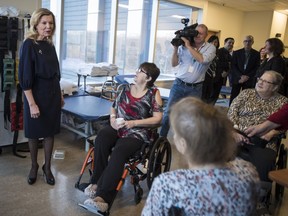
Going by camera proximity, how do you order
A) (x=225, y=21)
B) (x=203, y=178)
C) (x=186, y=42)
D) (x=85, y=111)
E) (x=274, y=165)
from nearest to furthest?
(x=203, y=178), (x=274, y=165), (x=186, y=42), (x=85, y=111), (x=225, y=21)

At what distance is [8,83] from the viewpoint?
2.76 metres

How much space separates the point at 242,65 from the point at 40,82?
10.7 feet

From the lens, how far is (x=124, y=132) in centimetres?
227

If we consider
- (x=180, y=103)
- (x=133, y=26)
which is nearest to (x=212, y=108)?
(x=180, y=103)

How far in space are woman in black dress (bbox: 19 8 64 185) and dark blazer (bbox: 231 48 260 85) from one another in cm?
303

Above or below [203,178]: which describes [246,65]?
above

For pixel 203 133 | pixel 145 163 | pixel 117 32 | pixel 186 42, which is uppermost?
pixel 117 32

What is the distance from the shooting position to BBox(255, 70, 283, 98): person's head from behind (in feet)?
7.32

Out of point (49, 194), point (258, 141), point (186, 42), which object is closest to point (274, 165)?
point (258, 141)

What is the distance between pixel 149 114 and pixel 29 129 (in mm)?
973

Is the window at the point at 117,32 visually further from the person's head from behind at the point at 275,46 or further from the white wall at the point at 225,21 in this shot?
the person's head from behind at the point at 275,46

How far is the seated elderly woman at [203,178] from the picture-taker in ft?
2.89

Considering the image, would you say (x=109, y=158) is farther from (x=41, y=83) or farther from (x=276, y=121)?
(x=276, y=121)

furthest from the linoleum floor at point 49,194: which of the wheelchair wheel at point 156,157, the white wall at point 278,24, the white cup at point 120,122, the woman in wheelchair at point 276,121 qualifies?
the white wall at point 278,24
